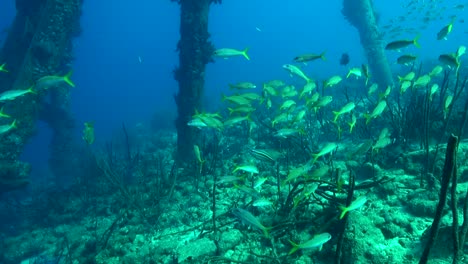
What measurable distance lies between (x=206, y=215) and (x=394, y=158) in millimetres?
3868

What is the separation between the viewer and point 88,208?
29.3 ft

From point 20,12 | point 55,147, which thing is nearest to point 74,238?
point 55,147

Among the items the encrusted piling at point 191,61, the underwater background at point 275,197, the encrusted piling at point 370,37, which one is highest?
the encrusted piling at point 370,37

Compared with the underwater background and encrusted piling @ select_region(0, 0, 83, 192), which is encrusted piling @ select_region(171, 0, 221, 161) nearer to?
the underwater background

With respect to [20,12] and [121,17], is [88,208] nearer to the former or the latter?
[20,12]

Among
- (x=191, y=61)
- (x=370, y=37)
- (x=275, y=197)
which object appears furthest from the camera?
(x=370, y=37)

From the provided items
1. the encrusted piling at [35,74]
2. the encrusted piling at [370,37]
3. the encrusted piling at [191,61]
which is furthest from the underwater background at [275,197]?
the encrusted piling at [370,37]

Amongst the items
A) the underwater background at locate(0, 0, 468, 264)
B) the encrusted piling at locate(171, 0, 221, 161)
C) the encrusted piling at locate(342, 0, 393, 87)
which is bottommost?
the underwater background at locate(0, 0, 468, 264)

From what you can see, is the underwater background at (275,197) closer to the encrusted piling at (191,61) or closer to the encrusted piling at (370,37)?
the encrusted piling at (191,61)

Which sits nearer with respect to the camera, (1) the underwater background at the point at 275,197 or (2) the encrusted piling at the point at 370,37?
(1) the underwater background at the point at 275,197

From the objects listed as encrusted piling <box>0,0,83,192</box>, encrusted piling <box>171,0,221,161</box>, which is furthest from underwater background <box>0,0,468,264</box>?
encrusted piling <box>171,0,221,161</box>

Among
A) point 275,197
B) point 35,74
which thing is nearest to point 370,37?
point 275,197

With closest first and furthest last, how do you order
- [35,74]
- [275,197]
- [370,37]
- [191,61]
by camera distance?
1. [275,197]
2. [191,61]
3. [35,74]
4. [370,37]

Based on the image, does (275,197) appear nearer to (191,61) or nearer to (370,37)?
(191,61)
